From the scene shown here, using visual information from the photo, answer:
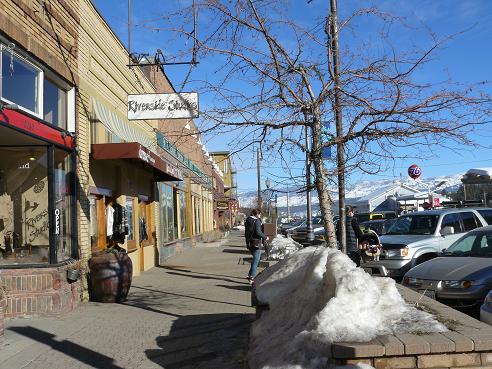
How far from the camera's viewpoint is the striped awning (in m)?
11.3

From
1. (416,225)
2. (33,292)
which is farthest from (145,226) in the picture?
(416,225)

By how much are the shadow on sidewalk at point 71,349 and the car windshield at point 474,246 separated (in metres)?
6.17

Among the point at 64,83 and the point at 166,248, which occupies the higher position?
the point at 64,83

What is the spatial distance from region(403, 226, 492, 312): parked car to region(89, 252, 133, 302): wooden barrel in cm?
506

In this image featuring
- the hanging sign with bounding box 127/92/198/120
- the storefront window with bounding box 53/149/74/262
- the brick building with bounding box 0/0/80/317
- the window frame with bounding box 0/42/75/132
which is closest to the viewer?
the window frame with bounding box 0/42/75/132

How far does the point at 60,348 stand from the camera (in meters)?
6.74

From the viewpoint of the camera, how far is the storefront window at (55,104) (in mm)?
9336

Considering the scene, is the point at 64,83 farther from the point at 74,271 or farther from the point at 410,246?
the point at 410,246

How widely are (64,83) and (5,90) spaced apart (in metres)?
1.87

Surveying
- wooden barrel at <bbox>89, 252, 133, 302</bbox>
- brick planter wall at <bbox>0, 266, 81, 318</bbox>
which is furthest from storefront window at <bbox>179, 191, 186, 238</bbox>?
brick planter wall at <bbox>0, 266, 81, 318</bbox>

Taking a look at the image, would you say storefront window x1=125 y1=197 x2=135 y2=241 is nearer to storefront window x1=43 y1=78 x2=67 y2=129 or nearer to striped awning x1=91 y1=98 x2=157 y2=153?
striped awning x1=91 y1=98 x2=157 y2=153

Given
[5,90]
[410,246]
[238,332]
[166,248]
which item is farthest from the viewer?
[166,248]

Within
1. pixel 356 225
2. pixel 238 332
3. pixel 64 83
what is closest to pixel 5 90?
pixel 64 83

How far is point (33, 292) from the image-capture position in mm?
8531
